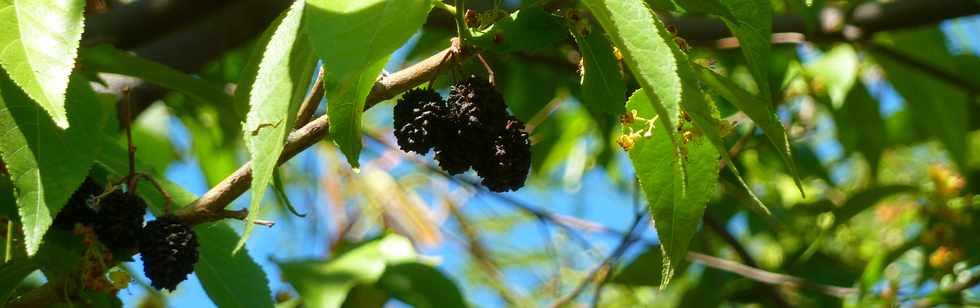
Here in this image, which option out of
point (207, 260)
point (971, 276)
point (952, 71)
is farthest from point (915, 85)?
point (207, 260)

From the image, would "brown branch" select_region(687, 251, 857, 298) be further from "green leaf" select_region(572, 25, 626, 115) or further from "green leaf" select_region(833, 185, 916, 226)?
"green leaf" select_region(572, 25, 626, 115)

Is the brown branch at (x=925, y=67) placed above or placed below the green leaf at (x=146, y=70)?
below

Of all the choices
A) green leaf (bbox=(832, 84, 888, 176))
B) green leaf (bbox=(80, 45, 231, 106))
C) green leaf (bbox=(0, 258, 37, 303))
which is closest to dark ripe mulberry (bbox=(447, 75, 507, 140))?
green leaf (bbox=(0, 258, 37, 303))

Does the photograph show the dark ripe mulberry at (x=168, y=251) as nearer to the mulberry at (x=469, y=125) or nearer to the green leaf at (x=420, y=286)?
the mulberry at (x=469, y=125)

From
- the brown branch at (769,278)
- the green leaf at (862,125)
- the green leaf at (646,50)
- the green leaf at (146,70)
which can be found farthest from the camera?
the green leaf at (862,125)

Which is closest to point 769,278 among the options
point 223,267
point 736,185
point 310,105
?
point 736,185

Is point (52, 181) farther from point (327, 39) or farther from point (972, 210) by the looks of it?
point (972, 210)

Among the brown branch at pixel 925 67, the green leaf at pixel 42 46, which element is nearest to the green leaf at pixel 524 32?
the green leaf at pixel 42 46
